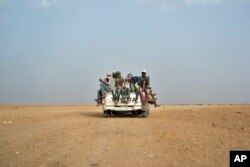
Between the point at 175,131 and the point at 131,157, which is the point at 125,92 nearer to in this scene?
the point at 175,131

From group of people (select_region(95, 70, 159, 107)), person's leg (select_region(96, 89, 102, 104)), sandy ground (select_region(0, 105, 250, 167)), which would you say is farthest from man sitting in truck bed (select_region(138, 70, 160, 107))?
sandy ground (select_region(0, 105, 250, 167))

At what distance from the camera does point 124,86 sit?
21812mm

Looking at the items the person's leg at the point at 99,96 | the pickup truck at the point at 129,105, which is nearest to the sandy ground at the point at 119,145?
the pickup truck at the point at 129,105

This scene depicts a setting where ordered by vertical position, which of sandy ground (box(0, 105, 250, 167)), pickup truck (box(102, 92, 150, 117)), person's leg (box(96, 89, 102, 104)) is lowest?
sandy ground (box(0, 105, 250, 167))

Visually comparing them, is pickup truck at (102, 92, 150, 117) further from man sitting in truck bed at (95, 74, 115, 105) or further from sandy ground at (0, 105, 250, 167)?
sandy ground at (0, 105, 250, 167)

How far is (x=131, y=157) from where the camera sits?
34.8ft

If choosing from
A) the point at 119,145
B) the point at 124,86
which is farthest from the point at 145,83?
the point at 119,145

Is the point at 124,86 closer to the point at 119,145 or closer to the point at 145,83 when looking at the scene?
the point at 145,83

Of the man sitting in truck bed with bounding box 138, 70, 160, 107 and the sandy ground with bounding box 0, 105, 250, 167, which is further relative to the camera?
the man sitting in truck bed with bounding box 138, 70, 160, 107

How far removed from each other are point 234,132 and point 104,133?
13.4 ft

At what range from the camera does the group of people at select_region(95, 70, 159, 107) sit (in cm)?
2150

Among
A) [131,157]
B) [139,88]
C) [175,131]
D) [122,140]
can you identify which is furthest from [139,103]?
[131,157]

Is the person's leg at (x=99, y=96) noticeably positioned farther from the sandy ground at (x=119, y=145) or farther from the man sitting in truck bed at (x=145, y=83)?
the sandy ground at (x=119, y=145)

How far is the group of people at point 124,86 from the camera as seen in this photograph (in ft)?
70.5
